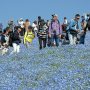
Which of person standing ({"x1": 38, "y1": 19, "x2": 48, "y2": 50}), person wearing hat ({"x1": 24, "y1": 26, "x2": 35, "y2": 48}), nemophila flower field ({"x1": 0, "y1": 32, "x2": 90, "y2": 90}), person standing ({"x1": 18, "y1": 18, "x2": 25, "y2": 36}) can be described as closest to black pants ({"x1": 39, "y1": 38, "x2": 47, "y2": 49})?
person standing ({"x1": 38, "y1": 19, "x2": 48, "y2": 50})

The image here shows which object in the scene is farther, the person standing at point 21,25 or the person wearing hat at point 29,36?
the person standing at point 21,25

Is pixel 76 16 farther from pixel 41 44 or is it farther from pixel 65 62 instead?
pixel 65 62

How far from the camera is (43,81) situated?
20078 millimetres

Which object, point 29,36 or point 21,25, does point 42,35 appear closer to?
point 29,36

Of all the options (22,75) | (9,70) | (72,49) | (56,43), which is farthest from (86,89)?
(56,43)

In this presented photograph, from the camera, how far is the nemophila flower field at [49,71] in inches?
746

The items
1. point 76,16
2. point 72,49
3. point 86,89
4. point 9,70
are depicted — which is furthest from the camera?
point 76,16

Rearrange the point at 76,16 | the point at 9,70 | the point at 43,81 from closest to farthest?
the point at 43,81 → the point at 9,70 → the point at 76,16

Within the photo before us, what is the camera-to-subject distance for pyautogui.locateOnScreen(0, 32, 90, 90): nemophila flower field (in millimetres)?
18953

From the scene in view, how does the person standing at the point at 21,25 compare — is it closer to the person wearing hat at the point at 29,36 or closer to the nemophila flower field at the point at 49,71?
the person wearing hat at the point at 29,36

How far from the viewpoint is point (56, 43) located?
116 feet

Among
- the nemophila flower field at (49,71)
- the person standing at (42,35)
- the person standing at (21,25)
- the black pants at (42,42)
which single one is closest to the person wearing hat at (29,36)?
the person standing at (42,35)

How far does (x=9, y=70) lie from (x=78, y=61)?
341 cm

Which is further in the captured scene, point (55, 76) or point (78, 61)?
point (78, 61)
